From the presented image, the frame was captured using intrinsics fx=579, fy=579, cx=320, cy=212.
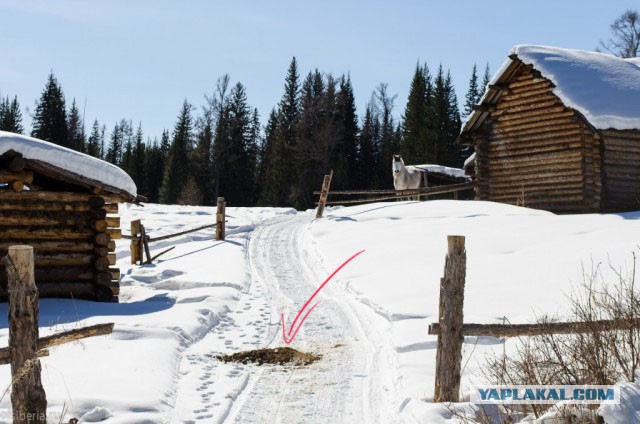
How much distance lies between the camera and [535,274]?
39.9 ft

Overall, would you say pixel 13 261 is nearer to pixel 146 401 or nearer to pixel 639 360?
pixel 146 401

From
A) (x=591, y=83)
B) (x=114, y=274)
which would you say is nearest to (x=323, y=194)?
(x=591, y=83)

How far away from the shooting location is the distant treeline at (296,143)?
50344 mm

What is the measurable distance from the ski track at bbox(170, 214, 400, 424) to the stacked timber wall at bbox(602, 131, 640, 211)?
11.1 meters

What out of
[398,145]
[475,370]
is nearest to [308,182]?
[398,145]

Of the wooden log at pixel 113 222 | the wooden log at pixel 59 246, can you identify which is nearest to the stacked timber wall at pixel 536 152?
the wooden log at pixel 113 222

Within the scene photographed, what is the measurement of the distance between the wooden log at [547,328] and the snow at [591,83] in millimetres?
14887

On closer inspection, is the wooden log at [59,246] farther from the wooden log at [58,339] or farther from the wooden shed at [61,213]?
the wooden log at [58,339]

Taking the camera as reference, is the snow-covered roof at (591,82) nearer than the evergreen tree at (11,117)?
Yes

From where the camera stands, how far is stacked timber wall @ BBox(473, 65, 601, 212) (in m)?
19.6

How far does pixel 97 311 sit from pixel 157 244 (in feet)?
33.4

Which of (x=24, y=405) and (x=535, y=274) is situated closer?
(x=24, y=405)

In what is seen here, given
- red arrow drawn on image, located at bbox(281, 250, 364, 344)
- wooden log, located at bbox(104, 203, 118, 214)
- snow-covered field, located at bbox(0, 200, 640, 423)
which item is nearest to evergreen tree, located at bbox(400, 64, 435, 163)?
snow-covered field, located at bbox(0, 200, 640, 423)

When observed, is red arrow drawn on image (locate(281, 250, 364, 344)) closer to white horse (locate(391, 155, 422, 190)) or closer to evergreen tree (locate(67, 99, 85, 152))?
white horse (locate(391, 155, 422, 190))
